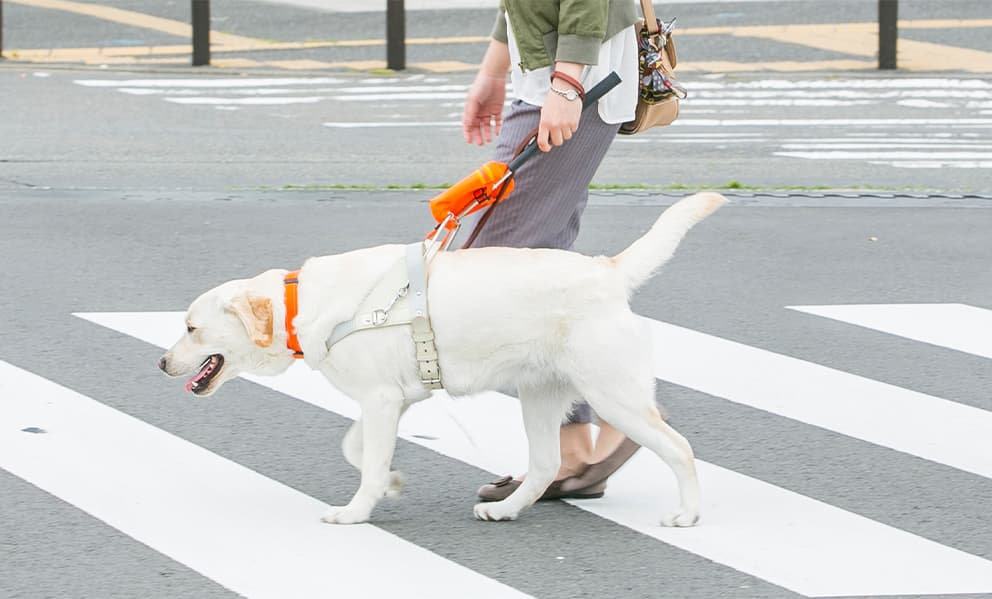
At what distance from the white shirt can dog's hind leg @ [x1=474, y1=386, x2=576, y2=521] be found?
79 cm

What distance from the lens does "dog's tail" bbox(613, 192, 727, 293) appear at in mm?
4379

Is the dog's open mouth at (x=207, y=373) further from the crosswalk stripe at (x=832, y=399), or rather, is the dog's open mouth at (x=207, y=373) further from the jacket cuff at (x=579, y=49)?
the crosswalk stripe at (x=832, y=399)

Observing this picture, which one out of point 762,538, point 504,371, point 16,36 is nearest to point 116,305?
point 504,371

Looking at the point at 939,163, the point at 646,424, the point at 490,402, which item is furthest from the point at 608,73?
the point at 939,163

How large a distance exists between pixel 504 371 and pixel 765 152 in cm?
819

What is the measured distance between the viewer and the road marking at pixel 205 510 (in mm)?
4027

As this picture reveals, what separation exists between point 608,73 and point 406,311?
0.91 m

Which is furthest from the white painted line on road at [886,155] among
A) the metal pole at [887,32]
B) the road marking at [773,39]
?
the metal pole at [887,32]

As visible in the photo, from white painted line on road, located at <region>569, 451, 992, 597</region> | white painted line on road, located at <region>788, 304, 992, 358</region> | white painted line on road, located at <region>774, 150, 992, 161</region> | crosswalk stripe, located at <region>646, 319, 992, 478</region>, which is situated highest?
white painted line on road, located at <region>569, 451, 992, 597</region>

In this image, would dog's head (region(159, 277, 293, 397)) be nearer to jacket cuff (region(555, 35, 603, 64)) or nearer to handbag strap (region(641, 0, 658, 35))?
jacket cuff (region(555, 35, 603, 64))

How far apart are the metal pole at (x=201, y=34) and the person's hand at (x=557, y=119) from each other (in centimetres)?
1388

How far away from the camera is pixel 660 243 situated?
442cm

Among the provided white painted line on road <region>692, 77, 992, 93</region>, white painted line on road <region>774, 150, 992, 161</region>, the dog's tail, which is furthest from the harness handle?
white painted line on road <region>692, 77, 992, 93</region>

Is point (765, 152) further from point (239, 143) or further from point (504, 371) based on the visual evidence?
point (504, 371)
